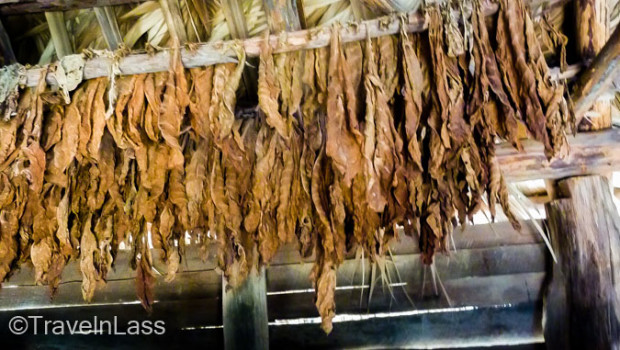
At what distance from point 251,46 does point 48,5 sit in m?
0.60

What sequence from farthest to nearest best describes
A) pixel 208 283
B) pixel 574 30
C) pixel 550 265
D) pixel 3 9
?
pixel 208 283 < pixel 550 265 < pixel 574 30 < pixel 3 9

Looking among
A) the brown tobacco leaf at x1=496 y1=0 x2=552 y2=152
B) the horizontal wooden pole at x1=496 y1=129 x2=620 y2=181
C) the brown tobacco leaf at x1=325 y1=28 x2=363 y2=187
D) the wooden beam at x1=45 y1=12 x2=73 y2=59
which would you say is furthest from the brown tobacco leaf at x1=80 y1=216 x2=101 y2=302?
the horizontal wooden pole at x1=496 y1=129 x2=620 y2=181

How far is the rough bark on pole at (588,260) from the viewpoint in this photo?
1.93m

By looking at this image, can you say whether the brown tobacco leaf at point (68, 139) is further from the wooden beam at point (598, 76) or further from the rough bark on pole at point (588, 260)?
the rough bark on pole at point (588, 260)

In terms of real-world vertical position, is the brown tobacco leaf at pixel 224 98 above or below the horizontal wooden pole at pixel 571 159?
above

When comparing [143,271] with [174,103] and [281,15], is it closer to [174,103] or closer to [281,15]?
[174,103]

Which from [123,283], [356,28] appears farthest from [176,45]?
[123,283]

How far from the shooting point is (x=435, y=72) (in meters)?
1.40

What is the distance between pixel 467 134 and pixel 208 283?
1.72 metres

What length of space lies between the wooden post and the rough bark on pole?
4.48 ft

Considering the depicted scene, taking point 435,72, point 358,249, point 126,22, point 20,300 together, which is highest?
point 126,22

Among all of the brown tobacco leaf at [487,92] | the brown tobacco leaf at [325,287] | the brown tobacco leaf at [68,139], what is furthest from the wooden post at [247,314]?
the brown tobacco leaf at [487,92]

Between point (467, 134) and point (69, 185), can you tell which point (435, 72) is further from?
point (69, 185)

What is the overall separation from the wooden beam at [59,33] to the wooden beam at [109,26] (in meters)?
0.16
